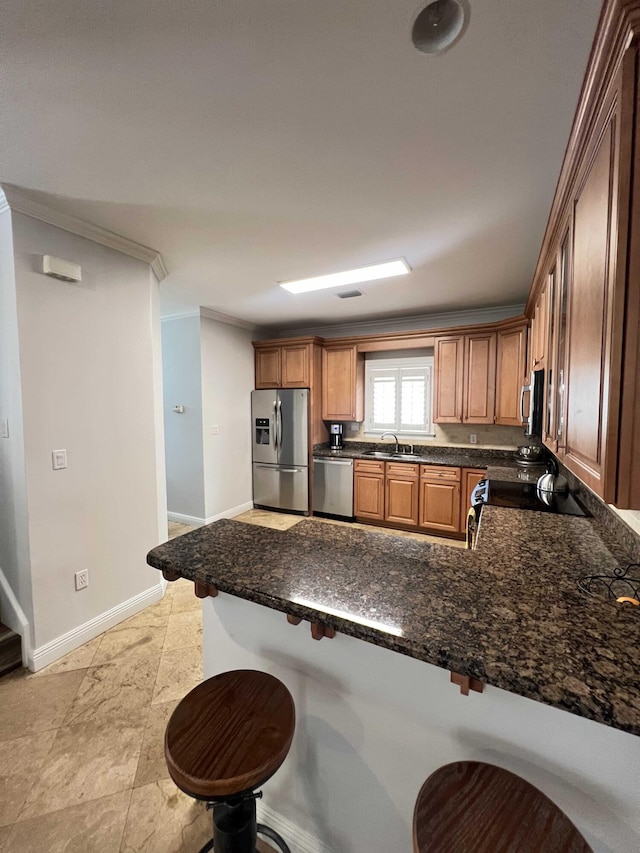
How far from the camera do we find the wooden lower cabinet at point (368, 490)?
13.6 ft

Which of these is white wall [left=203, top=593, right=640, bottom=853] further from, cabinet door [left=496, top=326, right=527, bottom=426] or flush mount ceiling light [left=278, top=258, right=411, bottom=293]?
cabinet door [left=496, top=326, right=527, bottom=426]

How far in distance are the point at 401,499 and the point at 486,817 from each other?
3.38 meters

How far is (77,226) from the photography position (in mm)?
2053

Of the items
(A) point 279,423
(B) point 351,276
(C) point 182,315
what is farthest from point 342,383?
(C) point 182,315

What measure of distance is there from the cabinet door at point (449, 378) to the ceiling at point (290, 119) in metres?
1.59

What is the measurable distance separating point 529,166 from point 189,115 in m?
1.46

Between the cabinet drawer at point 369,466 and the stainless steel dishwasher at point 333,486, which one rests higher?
the cabinet drawer at point 369,466

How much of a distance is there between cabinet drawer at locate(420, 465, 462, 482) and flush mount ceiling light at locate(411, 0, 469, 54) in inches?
131

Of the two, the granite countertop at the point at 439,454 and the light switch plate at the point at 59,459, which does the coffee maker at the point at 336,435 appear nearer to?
the granite countertop at the point at 439,454

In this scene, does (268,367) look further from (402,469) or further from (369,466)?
(402,469)

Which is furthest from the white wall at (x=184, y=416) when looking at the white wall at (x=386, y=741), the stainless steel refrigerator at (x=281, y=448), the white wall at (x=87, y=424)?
the white wall at (x=386, y=741)

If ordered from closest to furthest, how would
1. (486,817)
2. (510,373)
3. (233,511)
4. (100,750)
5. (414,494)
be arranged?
(486,817) < (100,750) < (510,373) < (414,494) < (233,511)

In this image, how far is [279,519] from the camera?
445 cm

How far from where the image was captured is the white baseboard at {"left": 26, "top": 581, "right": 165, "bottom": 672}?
1981mm
